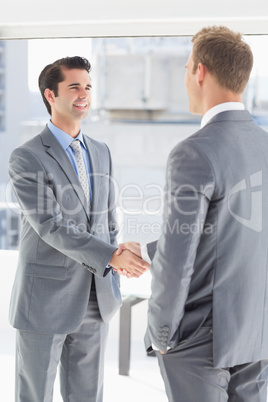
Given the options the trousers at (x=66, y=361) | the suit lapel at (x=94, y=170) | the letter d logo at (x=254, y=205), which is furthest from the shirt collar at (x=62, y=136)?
the letter d logo at (x=254, y=205)

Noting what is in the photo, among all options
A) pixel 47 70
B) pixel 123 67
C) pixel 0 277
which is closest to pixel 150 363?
pixel 0 277

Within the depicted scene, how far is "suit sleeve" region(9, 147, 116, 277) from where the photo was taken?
2004mm

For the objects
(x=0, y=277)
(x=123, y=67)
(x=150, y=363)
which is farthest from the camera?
(x=123, y=67)

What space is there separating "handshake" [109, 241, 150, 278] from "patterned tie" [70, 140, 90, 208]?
0.79 ft

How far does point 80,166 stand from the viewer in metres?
2.18

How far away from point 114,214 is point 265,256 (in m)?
0.96

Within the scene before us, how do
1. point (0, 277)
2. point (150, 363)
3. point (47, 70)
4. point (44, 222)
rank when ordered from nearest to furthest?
point (44, 222) → point (47, 70) → point (150, 363) → point (0, 277)

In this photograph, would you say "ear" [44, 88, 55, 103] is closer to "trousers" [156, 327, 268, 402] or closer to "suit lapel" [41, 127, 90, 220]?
"suit lapel" [41, 127, 90, 220]

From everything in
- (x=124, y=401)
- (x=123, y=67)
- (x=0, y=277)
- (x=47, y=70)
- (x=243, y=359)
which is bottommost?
(x=124, y=401)

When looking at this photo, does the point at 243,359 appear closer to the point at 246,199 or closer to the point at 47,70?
the point at 246,199

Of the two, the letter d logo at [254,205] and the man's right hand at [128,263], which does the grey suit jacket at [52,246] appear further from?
the letter d logo at [254,205]

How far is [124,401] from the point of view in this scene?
305cm

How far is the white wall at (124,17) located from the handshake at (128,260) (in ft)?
6.55

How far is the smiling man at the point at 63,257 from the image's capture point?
2033mm
